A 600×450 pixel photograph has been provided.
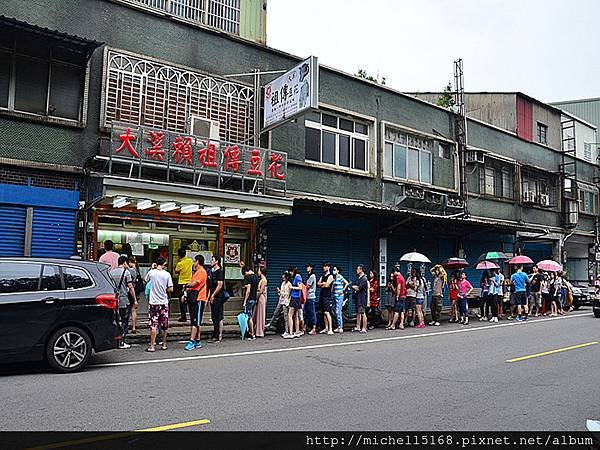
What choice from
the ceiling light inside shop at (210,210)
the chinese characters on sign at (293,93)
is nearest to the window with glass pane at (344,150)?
the chinese characters on sign at (293,93)

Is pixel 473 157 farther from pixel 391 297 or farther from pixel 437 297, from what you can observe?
pixel 391 297

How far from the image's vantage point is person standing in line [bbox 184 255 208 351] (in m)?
11.7

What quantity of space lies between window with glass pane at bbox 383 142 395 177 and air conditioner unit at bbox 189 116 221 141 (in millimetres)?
7841

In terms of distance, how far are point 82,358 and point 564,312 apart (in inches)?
789

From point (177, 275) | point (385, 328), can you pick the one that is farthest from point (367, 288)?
point (177, 275)

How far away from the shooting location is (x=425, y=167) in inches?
912

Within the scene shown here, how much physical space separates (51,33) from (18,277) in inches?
253

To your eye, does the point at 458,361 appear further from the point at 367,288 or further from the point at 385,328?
the point at 385,328

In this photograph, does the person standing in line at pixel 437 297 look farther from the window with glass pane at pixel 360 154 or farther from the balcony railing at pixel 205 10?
the balcony railing at pixel 205 10

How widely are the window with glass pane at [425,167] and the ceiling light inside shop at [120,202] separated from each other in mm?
13071

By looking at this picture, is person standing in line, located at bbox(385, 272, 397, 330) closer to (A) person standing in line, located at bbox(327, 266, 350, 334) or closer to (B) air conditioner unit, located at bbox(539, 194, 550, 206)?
(A) person standing in line, located at bbox(327, 266, 350, 334)

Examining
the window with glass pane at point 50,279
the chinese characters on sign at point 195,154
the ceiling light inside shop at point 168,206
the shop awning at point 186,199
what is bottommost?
the window with glass pane at point 50,279

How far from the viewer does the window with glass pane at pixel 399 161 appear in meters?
21.8

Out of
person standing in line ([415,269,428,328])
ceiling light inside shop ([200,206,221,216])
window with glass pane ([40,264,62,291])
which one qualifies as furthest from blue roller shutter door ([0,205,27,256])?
person standing in line ([415,269,428,328])
